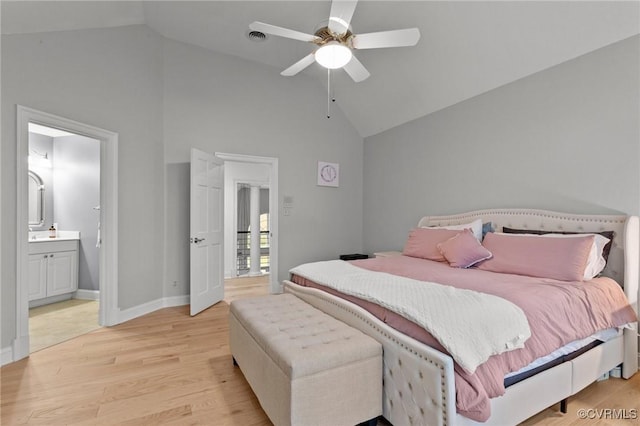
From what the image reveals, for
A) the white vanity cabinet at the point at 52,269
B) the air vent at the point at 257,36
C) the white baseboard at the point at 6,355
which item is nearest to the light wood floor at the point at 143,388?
the white baseboard at the point at 6,355

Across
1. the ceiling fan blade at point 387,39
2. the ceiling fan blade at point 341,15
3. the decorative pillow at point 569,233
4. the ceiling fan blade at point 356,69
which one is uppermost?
the ceiling fan blade at point 341,15

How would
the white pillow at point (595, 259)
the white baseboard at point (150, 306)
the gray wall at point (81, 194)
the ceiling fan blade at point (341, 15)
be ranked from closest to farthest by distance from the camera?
the ceiling fan blade at point (341, 15), the white pillow at point (595, 259), the white baseboard at point (150, 306), the gray wall at point (81, 194)

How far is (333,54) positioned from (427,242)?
203 cm

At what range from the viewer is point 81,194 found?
4.47 metres

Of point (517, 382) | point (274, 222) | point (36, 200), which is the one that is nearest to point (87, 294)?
point (36, 200)

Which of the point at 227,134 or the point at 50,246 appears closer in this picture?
the point at 50,246

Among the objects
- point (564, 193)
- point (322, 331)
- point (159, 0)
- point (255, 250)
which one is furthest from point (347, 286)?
point (255, 250)

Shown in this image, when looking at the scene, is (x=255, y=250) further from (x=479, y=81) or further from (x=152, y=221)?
(x=479, y=81)

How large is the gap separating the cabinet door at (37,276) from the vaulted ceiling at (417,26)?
104 inches

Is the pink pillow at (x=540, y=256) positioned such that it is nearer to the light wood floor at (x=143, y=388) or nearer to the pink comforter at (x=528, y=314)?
the pink comforter at (x=528, y=314)

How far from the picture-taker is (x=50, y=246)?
4.05 meters

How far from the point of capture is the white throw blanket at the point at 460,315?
1379 mm

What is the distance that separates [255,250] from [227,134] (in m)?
2.82

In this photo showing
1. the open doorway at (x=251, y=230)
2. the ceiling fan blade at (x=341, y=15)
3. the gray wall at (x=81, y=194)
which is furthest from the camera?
the open doorway at (x=251, y=230)
